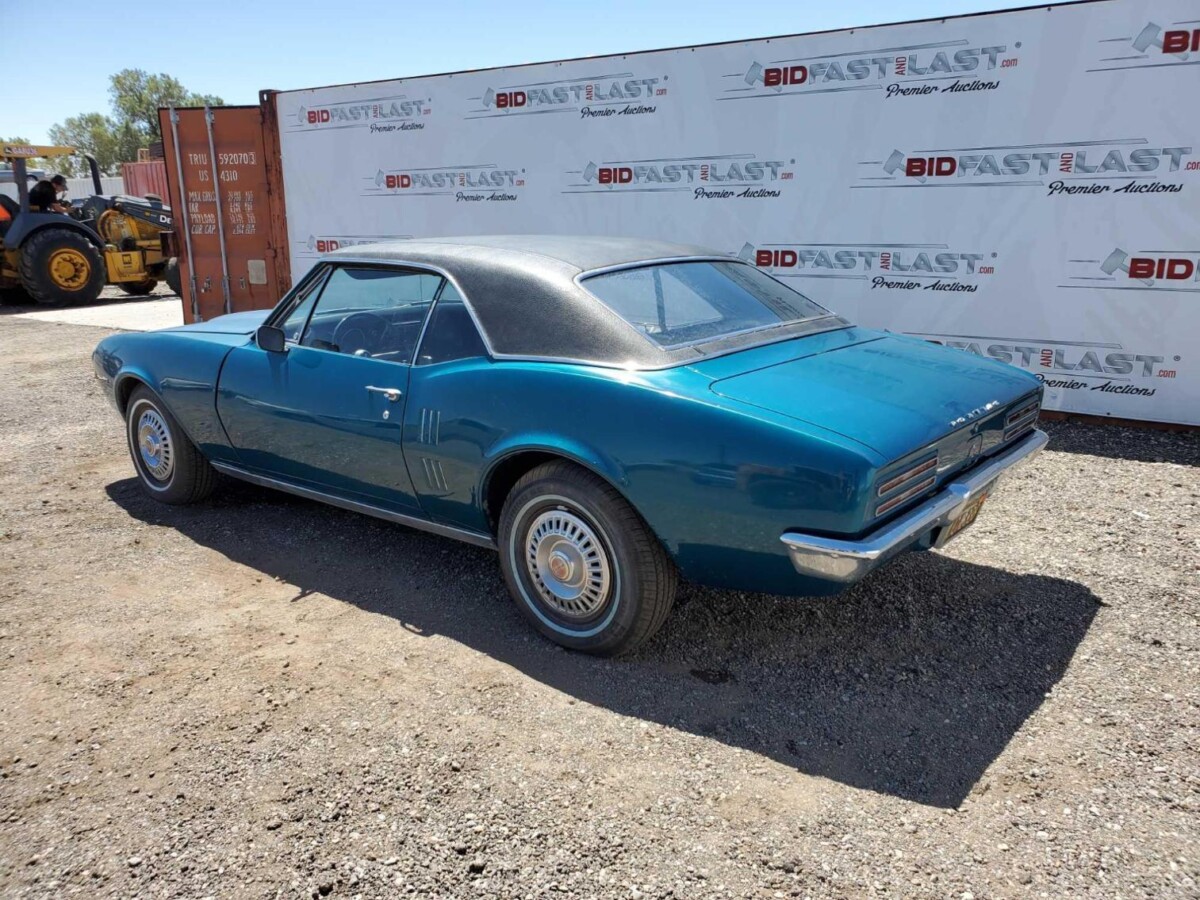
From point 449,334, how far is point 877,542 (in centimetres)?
184

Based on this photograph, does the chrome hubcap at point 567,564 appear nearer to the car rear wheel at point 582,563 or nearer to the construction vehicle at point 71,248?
the car rear wheel at point 582,563

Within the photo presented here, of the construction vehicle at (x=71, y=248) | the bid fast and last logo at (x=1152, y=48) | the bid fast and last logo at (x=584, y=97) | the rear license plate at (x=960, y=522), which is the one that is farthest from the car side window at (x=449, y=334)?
the construction vehicle at (x=71, y=248)

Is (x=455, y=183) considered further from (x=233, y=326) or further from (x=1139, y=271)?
(x=1139, y=271)

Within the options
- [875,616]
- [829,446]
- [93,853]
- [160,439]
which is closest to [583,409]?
[829,446]

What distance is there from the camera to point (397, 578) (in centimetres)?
393

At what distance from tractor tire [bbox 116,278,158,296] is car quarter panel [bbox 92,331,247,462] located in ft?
43.2

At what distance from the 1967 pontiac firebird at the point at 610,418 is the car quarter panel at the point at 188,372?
0.08ft

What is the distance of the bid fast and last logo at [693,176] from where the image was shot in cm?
716

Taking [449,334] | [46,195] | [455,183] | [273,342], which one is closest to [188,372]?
[273,342]

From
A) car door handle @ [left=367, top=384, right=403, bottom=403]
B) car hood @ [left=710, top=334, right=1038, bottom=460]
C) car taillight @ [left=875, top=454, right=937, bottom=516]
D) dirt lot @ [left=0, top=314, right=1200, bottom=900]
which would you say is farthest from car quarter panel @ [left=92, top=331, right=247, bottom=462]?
car taillight @ [left=875, top=454, right=937, bottom=516]

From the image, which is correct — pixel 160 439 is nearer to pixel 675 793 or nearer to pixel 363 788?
pixel 363 788

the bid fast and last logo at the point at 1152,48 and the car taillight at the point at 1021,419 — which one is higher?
the bid fast and last logo at the point at 1152,48

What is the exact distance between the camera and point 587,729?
2777 mm

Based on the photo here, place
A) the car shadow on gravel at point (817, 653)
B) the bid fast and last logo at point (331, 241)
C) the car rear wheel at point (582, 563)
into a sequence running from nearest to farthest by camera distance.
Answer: the car shadow on gravel at point (817, 653), the car rear wheel at point (582, 563), the bid fast and last logo at point (331, 241)
